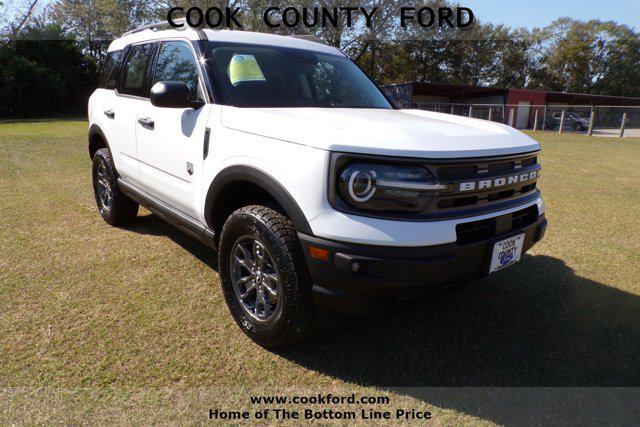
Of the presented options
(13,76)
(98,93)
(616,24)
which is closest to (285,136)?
(98,93)

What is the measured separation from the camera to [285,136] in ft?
7.60

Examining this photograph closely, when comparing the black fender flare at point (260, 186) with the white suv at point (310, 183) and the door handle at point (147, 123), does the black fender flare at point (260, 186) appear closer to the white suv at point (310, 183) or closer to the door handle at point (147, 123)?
the white suv at point (310, 183)

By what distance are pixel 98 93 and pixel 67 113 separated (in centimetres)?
3126

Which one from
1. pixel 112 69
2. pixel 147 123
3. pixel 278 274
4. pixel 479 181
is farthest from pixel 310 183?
pixel 112 69

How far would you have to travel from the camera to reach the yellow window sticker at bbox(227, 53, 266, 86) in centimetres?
299

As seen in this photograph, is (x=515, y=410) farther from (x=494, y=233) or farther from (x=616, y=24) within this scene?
(x=616, y=24)

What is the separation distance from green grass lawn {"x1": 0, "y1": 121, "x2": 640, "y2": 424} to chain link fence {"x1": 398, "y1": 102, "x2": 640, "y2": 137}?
1784 centimetres

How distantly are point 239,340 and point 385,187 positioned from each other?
1399 millimetres

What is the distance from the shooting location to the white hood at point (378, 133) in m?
2.08

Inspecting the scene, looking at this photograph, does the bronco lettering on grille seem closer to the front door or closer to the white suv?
the white suv

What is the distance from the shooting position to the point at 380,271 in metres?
2.03

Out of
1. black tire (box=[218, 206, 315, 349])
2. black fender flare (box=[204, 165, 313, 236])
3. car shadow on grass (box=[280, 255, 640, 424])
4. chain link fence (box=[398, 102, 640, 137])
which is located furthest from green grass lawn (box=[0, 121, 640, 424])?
chain link fence (box=[398, 102, 640, 137])

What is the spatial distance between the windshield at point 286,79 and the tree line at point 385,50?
24958 mm

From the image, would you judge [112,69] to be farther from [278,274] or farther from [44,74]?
[44,74]
